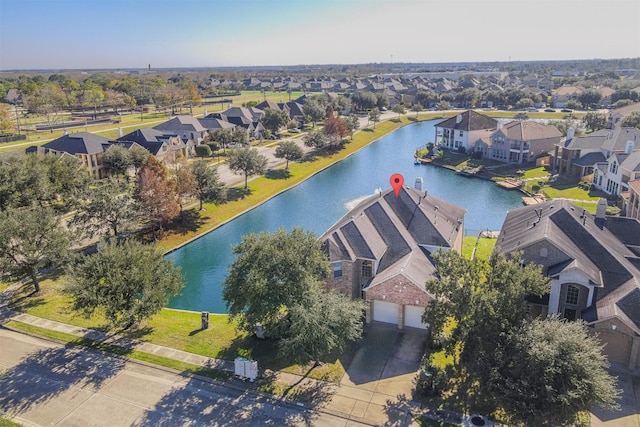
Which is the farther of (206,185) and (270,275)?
(206,185)

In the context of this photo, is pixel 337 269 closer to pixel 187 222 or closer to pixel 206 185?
pixel 187 222

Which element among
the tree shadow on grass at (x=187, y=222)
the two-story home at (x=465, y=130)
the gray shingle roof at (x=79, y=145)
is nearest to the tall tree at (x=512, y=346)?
the tree shadow on grass at (x=187, y=222)

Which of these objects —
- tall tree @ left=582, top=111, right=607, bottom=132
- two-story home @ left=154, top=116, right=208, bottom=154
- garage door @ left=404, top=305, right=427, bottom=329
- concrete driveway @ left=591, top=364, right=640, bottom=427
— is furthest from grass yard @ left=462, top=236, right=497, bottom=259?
tall tree @ left=582, top=111, right=607, bottom=132

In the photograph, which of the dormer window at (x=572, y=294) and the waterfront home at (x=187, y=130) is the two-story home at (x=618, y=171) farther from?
the waterfront home at (x=187, y=130)

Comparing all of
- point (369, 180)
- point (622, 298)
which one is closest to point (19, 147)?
point (369, 180)

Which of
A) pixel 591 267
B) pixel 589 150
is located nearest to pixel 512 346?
pixel 591 267
